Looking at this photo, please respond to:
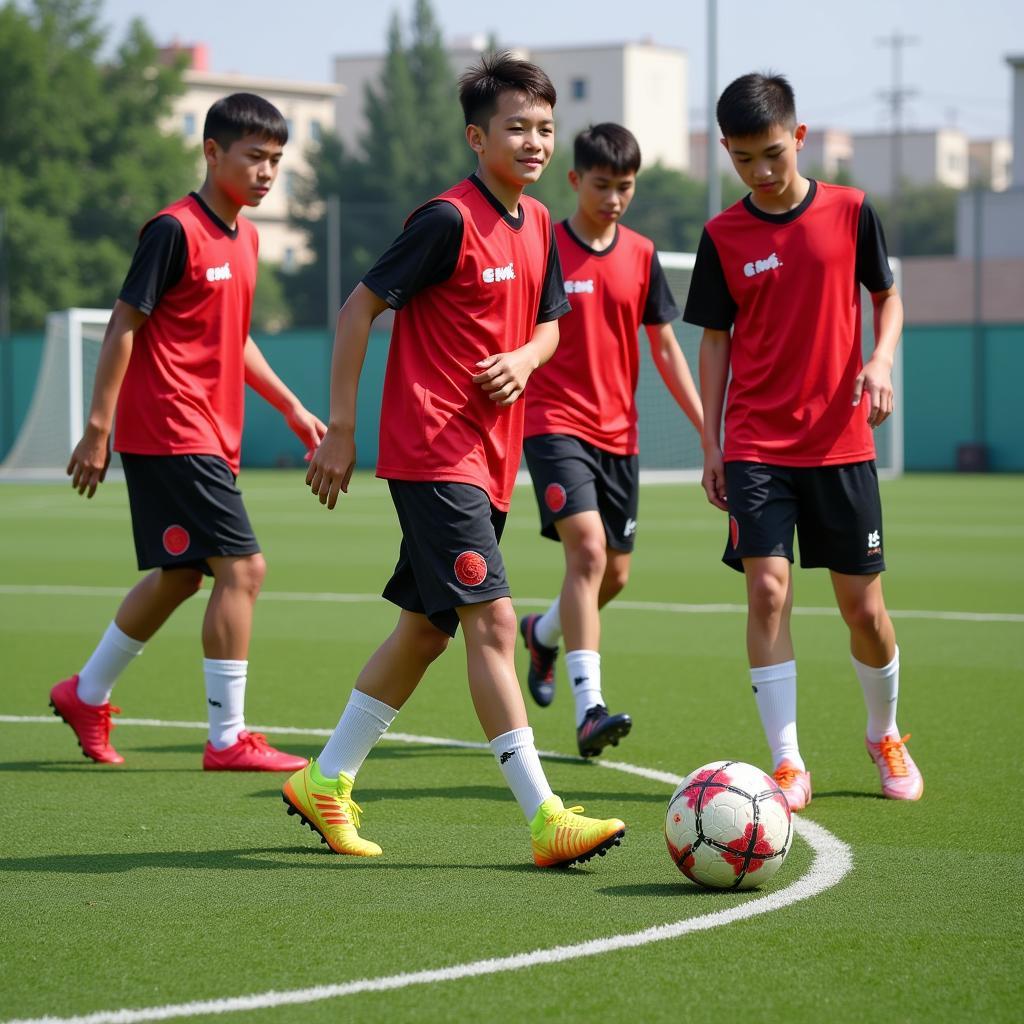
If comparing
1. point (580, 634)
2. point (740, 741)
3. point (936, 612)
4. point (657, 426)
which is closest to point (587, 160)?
point (580, 634)

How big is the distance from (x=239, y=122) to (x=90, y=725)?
2.32 m

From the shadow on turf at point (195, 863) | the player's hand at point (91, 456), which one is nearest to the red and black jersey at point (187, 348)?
the player's hand at point (91, 456)

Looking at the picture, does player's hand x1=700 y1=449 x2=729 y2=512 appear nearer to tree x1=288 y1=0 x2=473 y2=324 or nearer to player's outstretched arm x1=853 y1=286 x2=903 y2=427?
player's outstretched arm x1=853 y1=286 x2=903 y2=427

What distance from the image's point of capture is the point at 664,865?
505 cm

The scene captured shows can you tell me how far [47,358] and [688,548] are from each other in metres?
16.9

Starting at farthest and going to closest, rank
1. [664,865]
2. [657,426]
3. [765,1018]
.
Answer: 1. [657,426]
2. [664,865]
3. [765,1018]

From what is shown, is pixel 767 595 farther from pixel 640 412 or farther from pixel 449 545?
pixel 640 412

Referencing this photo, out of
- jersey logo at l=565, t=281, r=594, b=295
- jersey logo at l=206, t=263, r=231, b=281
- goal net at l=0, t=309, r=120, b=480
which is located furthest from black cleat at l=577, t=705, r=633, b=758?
goal net at l=0, t=309, r=120, b=480

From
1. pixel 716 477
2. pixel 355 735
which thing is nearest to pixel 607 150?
pixel 716 477

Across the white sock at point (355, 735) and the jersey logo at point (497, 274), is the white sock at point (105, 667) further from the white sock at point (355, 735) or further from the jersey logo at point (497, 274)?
the jersey logo at point (497, 274)

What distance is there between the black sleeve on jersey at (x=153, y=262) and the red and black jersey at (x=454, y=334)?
1479 millimetres

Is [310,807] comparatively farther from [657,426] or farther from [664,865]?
[657,426]

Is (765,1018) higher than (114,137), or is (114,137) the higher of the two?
(114,137)

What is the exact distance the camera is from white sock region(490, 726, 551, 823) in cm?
501
